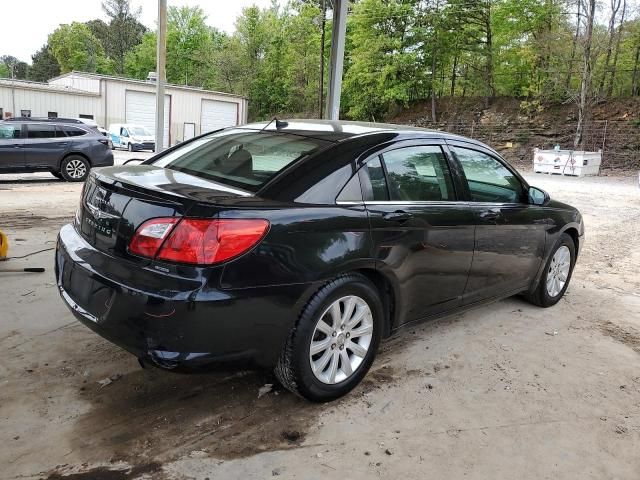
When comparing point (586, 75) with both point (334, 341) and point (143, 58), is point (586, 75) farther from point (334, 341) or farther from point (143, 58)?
point (143, 58)

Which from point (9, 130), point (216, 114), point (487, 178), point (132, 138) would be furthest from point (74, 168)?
point (216, 114)

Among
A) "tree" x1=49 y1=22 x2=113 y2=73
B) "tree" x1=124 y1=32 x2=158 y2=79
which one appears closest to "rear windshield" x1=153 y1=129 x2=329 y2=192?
"tree" x1=124 y1=32 x2=158 y2=79

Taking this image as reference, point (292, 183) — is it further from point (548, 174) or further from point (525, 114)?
point (525, 114)

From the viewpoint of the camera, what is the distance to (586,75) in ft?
89.2

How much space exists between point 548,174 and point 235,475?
2460 cm

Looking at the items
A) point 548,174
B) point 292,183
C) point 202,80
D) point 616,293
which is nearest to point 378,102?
point 548,174

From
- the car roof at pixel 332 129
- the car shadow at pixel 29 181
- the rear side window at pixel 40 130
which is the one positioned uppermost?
the car roof at pixel 332 129

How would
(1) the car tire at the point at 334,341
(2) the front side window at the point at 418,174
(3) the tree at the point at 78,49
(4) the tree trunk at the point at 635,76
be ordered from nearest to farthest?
1. (1) the car tire at the point at 334,341
2. (2) the front side window at the point at 418,174
3. (4) the tree trunk at the point at 635,76
4. (3) the tree at the point at 78,49

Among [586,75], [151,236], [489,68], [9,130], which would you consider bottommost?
[151,236]

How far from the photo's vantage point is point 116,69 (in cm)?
7781

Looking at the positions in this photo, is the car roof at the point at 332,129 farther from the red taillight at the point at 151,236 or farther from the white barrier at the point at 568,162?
the white barrier at the point at 568,162

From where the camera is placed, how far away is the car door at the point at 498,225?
151 inches

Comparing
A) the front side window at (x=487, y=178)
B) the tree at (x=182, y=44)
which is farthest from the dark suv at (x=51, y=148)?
the tree at (x=182, y=44)

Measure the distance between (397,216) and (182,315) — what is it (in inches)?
54.5
